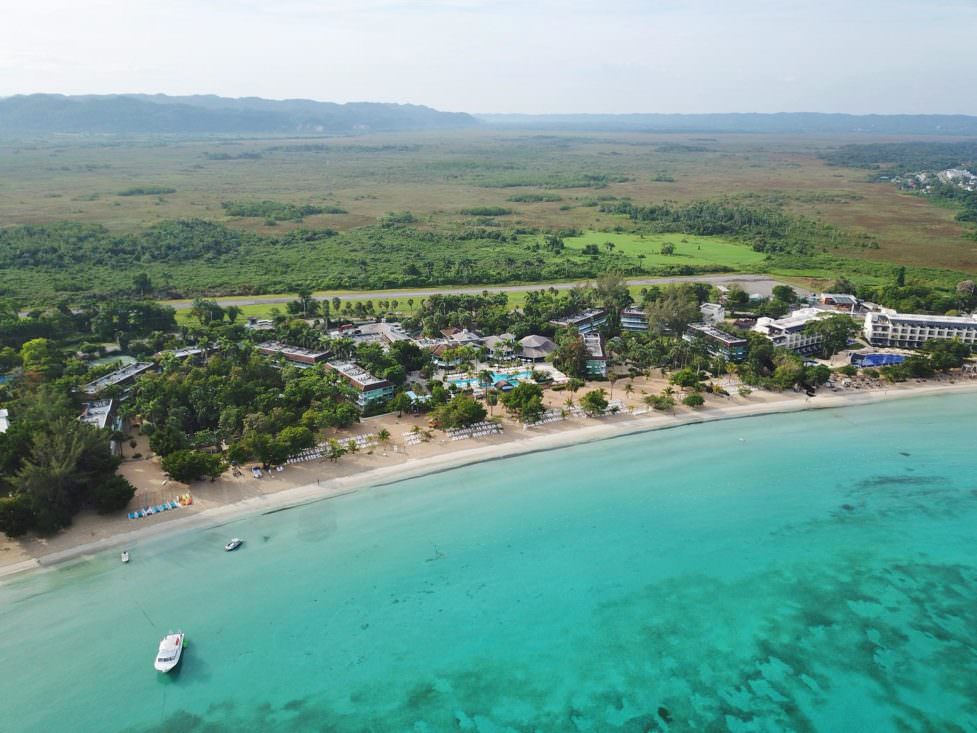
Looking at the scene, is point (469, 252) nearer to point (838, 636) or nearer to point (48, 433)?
point (48, 433)

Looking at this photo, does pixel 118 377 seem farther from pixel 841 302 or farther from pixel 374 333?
pixel 841 302

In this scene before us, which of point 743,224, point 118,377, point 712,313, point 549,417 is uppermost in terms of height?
point 743,224

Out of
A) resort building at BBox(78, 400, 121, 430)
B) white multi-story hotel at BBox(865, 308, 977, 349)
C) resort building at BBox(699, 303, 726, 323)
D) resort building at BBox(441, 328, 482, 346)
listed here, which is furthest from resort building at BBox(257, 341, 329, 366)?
white multi-story hotel at BBox(865, 308, 977, 349)

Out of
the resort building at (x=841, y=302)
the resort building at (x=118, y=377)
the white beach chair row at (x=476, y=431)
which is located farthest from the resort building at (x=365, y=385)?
the resort building at (x=841, y=302)

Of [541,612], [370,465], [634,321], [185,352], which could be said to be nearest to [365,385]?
[370,465]

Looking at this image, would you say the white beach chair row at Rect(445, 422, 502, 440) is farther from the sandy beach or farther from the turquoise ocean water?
the turquoise ocean water

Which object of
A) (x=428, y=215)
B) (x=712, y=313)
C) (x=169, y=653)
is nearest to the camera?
(x=169, y=653)

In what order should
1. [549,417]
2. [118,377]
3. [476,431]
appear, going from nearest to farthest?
[476,431] < [549,417] < [118,377]

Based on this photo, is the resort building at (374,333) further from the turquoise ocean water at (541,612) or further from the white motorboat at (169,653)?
the white motorboat at (169,653)
